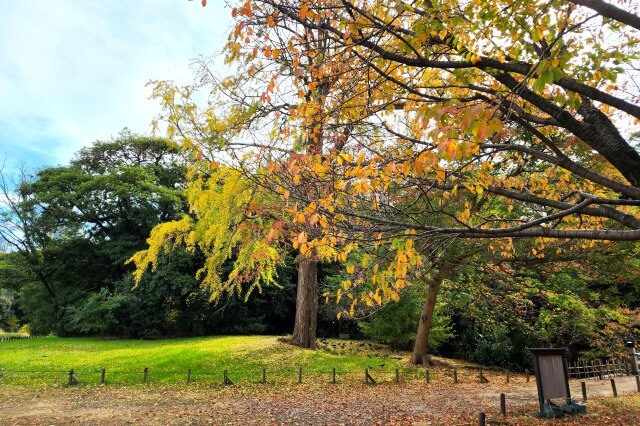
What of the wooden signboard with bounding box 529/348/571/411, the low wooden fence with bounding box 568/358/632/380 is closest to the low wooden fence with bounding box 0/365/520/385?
the low wooden fence with bounding box 568/358/632/380

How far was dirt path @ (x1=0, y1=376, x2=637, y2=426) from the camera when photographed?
8500mm

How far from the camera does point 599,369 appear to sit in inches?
639

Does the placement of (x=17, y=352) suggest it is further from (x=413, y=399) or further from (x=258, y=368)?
(x=413, y=399)

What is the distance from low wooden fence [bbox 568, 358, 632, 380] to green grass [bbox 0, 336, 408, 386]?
6608 millimetres

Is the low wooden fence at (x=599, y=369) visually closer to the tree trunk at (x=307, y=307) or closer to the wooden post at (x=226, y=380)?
the tree trunk at (x=307, y=307)

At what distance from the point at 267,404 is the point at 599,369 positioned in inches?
536

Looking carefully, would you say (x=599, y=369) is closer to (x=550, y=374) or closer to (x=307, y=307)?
(x=550, y=374)

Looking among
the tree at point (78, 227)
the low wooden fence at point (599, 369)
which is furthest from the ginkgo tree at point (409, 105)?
the tree at point (78, 227)

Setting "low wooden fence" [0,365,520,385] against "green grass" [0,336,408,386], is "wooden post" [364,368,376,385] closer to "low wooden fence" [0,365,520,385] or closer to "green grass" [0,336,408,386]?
"low wooden fence" [0,365,520,385]

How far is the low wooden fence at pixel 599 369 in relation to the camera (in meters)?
15.6

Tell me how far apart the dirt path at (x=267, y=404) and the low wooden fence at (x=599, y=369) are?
2.33 meters

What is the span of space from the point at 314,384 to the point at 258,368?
2.32 m

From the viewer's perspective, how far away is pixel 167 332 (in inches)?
1029

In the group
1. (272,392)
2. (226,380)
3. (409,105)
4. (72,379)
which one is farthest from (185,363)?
(409,105)
